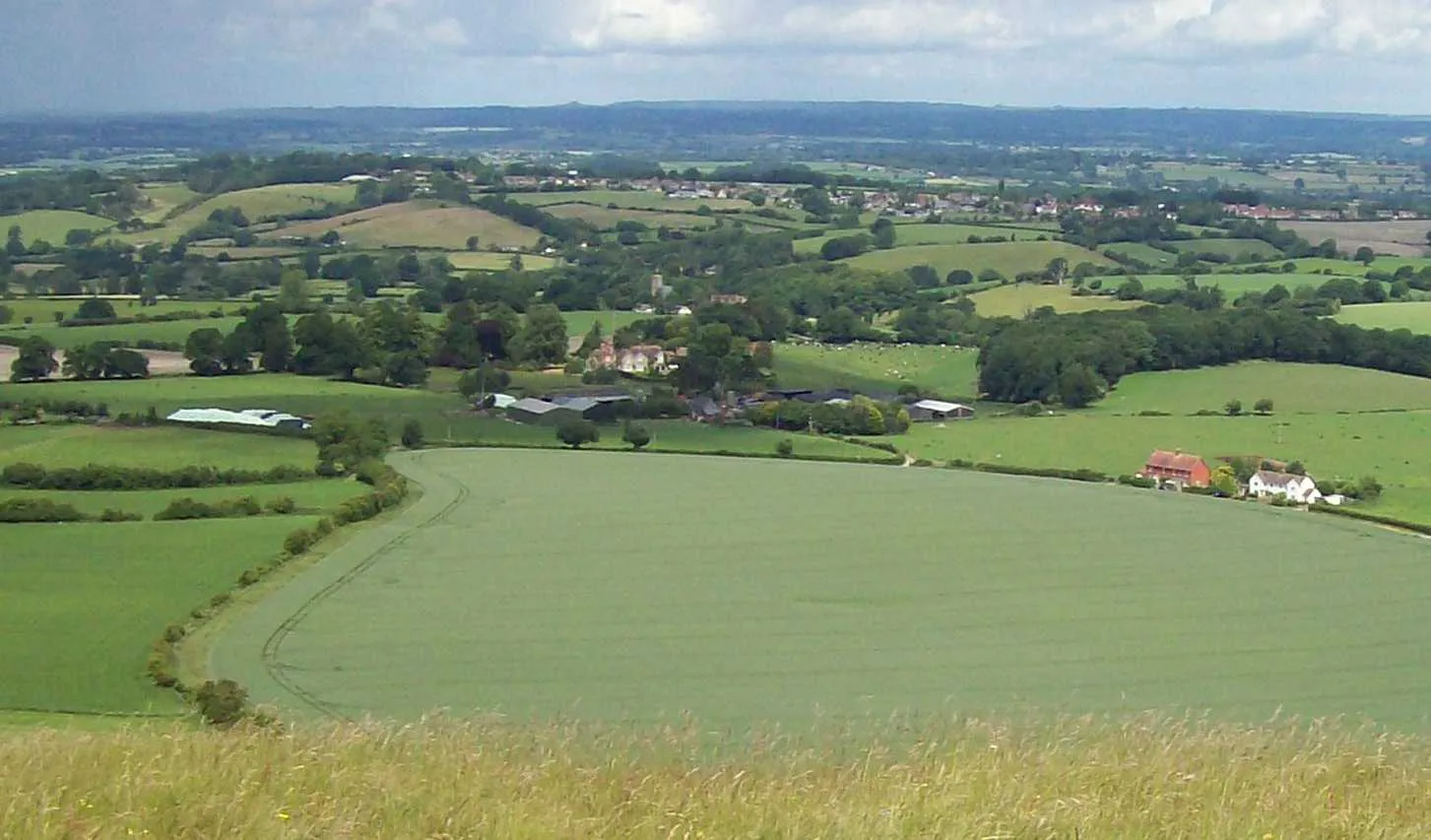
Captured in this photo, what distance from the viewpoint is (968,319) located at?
61906mm

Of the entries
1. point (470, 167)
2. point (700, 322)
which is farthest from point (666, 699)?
point (470, 167)

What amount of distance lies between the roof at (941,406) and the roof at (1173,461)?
9314mm

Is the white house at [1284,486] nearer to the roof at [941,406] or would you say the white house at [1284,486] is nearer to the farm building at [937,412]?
the farm building at [937,412]

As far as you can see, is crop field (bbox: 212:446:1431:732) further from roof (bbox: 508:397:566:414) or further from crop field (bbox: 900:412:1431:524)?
roof (bbox: 508:397:566:414)

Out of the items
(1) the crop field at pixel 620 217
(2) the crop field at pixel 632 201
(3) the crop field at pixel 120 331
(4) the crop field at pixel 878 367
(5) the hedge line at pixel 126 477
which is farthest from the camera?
(2) the crop field at pixel 632 201

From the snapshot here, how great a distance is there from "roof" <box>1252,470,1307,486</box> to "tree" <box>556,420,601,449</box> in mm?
14418

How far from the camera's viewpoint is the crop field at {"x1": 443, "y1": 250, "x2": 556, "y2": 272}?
76562 millimetres

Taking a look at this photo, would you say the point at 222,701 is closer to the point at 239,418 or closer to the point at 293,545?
the point at 293,545

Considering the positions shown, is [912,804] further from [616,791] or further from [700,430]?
[700,430]

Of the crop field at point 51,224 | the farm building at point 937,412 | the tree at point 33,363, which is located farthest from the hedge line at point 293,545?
the crop field at point 51,224

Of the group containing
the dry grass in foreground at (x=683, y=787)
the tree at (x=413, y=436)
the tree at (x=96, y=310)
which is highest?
the dry grass in foreground at (x=683, y=787)

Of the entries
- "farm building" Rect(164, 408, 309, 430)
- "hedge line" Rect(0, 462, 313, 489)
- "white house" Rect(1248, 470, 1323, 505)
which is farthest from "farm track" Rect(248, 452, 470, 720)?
"white house" Rect(1248, 470, 1323, 505)

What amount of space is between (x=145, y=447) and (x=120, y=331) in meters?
21.7

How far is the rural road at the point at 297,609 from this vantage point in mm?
17484
